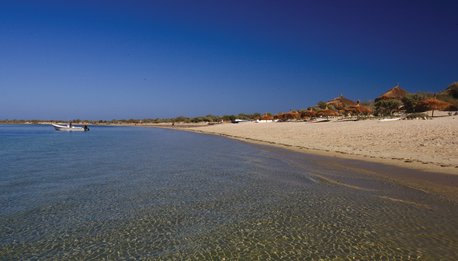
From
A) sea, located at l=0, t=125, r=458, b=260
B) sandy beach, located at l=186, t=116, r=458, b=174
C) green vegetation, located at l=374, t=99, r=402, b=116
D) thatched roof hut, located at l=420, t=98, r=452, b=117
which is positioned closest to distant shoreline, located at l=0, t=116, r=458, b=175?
sandy beach, located at l=186, t=116, r=458, b=174

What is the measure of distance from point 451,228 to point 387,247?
6.32 feet

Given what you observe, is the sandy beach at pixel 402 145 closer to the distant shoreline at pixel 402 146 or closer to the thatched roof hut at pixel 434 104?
the distant shoreline at pixel 402 146

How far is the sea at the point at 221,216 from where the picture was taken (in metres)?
5.71

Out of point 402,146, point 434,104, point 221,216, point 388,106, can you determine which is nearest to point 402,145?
point 402,146

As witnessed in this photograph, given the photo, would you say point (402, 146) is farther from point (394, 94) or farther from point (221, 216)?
point (394, 94)

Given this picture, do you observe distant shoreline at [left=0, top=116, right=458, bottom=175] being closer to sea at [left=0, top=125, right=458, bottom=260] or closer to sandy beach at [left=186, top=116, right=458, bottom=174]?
sandy beach at [left=186, top=116, right=458, bottom=174]

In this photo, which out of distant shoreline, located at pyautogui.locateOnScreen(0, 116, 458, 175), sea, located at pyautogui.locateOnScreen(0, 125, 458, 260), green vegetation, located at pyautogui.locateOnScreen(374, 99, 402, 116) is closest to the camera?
sea, located at pyautogui.locateOnScreen(0, 125, 458, 260)

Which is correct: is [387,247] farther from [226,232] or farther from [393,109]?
[393,109]

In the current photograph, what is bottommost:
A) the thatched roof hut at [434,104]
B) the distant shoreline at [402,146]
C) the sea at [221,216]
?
the sea at [221,216]

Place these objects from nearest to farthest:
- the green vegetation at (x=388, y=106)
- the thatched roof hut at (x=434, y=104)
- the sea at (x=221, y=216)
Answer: the sea at (x=221, y=216), the thatched roof hut at (x=434, y=104), the green vegetation at (x=388, y=106)

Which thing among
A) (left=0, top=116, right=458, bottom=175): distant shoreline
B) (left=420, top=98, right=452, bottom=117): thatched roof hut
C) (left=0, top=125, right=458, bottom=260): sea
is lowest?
(left=0, top=125, right=458, bottom=260): sea

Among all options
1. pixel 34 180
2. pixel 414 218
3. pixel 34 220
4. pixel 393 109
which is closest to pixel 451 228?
pixel 414 218

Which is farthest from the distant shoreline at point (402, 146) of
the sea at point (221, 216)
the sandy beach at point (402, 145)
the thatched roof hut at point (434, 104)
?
the thatched roof hut at point (434, 104)

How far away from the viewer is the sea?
225 inches
